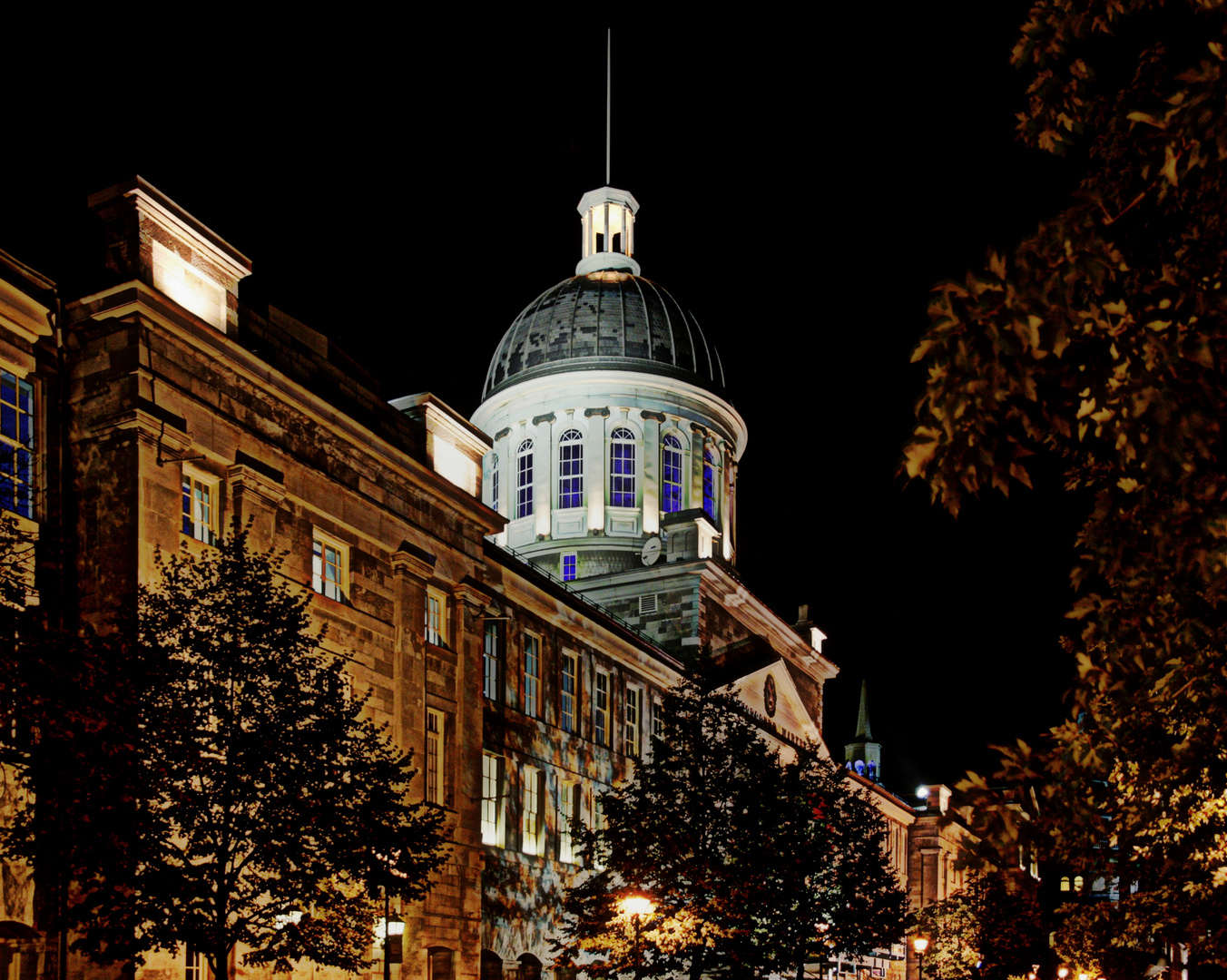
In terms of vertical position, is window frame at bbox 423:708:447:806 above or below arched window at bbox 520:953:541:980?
above

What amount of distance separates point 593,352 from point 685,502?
7409 mm

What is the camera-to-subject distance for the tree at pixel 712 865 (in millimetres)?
33438

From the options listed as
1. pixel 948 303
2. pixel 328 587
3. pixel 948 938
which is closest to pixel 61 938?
pixel 328 587

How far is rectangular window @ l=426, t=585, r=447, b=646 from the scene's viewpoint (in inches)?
1280

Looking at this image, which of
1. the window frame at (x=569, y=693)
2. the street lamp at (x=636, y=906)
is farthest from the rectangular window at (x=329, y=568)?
the window frame at (x=569, y=693)

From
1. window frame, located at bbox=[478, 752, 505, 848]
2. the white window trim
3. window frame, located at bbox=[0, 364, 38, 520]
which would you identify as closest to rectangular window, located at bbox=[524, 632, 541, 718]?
window frame, located at bbox=[478, 752, 505, 848]

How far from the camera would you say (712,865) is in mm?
34406

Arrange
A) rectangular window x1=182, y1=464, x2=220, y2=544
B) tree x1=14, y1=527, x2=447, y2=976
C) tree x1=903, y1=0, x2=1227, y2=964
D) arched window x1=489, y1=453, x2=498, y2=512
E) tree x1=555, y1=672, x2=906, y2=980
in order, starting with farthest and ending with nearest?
arched window x1=489, y1=453, x2=498, y2=512, tree x1=555, y1=672, x2=906, y2=980, rectangular window x1=182, y1=464, x2=220, y2=544, tree x1=14, y1=527, x2=447, y2=976, tree x1=903, y1=0, x2=1227, y2=964

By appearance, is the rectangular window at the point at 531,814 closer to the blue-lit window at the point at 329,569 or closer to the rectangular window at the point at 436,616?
the rectangular window at the point at 436,616

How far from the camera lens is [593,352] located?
62688 millimetres

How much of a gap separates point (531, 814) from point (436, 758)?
8.83m

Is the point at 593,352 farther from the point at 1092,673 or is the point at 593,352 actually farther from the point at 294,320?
the point at 1092,673

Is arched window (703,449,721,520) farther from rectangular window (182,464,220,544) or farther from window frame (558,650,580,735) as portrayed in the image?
rectangular window (182,464,220,544)

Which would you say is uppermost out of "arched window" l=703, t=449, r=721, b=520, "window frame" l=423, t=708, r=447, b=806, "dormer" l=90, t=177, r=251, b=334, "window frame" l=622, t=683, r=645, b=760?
"arched window" l=703, t=449, r=721, b=520
